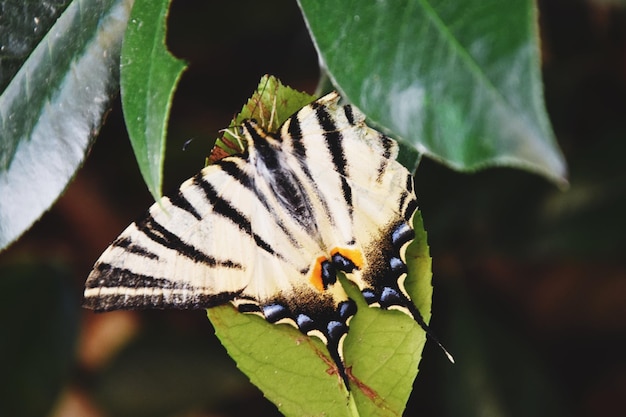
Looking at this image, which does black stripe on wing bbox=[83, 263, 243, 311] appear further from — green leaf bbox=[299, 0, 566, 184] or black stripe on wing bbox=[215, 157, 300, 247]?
green leaf bbox=[299, 0, 566, 184]

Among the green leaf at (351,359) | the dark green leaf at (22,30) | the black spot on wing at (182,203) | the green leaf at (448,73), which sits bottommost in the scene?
the green leaf at (351,359)

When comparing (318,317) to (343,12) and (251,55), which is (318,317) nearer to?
(343,12)

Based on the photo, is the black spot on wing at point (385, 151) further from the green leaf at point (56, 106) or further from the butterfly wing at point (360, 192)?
the green leaf at point (56, 106)

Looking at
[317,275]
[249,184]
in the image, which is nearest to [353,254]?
[317,275]

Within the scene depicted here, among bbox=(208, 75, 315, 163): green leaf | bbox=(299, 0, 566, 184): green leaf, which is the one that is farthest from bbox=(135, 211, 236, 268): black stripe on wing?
bbox=(299, 0, 566, 184): green leaf

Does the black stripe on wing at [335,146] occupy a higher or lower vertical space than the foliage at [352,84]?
lower

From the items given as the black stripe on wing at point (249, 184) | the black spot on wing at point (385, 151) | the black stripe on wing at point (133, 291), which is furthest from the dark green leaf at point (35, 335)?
the black spot on wing at point (385, 151)
